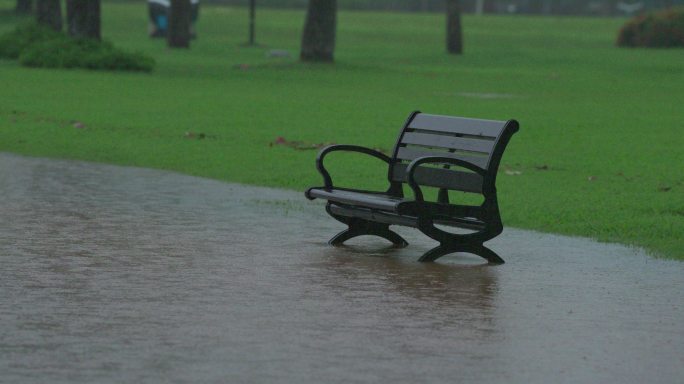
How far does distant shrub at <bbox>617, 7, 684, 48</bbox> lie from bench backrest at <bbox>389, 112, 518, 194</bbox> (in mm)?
47646

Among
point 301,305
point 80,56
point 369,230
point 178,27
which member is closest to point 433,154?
point 369,230

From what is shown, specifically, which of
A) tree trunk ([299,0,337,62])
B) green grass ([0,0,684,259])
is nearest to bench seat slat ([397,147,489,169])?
green grass ([0,0,684,259])

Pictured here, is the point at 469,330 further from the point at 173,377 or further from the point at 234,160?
the point at 234,160

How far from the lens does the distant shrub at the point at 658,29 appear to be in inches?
2315

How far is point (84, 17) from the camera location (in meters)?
41.2

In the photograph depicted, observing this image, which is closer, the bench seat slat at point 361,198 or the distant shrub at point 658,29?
the bench seat slat at point 361,198

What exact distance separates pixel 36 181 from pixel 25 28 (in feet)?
96.8

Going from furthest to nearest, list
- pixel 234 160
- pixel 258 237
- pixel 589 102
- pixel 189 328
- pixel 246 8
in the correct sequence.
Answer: pixel 246 8 < pixel 589 102 < pixel 234 160 < pixel 258 237 < pixel 189 328

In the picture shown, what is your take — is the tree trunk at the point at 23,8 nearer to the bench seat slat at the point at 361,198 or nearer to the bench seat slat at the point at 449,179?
the bench seat slat at the point at 361,198

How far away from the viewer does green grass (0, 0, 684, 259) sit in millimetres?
15703

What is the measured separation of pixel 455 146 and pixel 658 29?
1917 inches

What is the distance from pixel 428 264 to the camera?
11203 millimetres

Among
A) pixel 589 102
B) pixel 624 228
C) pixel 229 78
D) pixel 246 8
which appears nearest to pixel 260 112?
pixel 589 102

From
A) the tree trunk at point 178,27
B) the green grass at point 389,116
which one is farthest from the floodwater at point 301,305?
the tree trunk at point 178,27
